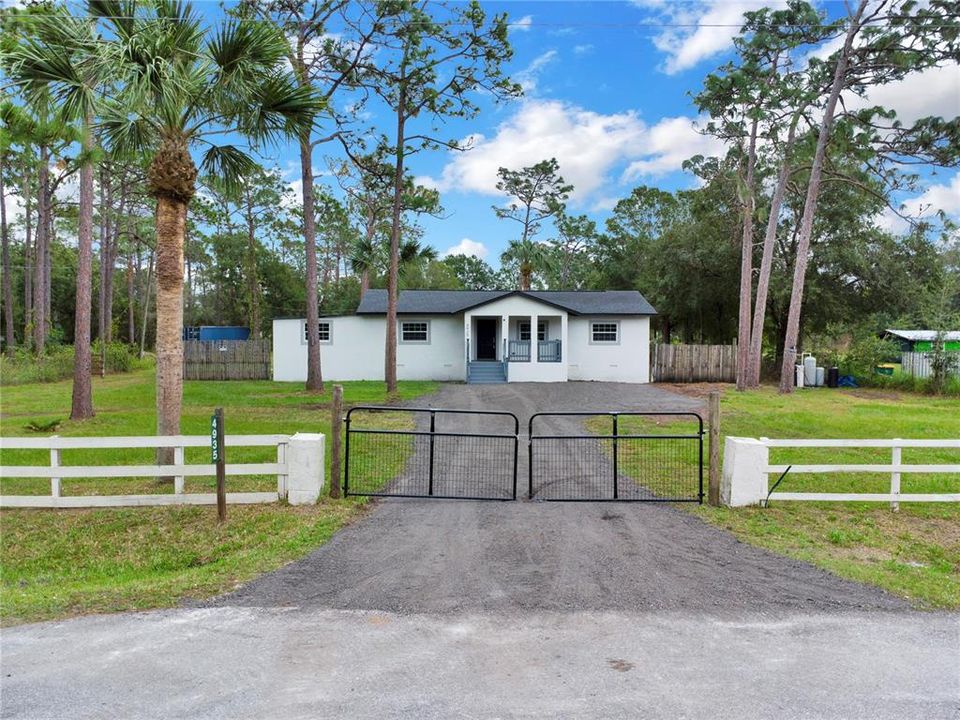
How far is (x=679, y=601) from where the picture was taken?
13.4 feet

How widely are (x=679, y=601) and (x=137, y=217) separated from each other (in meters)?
42.1

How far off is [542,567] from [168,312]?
5.46 metres

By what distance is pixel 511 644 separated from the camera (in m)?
3.44

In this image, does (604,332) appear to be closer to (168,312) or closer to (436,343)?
(436,343)

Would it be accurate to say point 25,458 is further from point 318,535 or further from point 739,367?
point 739,367

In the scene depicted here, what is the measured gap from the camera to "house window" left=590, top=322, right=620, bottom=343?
24422 millimetres

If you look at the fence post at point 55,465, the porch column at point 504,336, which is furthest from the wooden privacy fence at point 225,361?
the fence post at point 55,465

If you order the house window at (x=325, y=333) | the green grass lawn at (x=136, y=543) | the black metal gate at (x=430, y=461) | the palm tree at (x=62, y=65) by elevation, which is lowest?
the green grass lawn at (x=136, y=543)

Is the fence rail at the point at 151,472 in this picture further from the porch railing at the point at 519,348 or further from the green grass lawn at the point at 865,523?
the porch railing at the point at 519,348

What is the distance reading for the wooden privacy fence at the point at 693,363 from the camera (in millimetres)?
25000

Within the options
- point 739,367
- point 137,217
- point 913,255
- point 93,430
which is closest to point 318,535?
point 93,430

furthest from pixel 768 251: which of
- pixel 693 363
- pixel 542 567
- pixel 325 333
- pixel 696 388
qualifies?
pixel 542 567

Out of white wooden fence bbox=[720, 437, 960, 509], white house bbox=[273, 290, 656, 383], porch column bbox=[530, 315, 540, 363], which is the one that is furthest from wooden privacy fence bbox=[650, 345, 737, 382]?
white wooden fence bbox=[720, 437, 960, 509]

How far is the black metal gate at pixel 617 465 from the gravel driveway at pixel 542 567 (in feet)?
1.68
